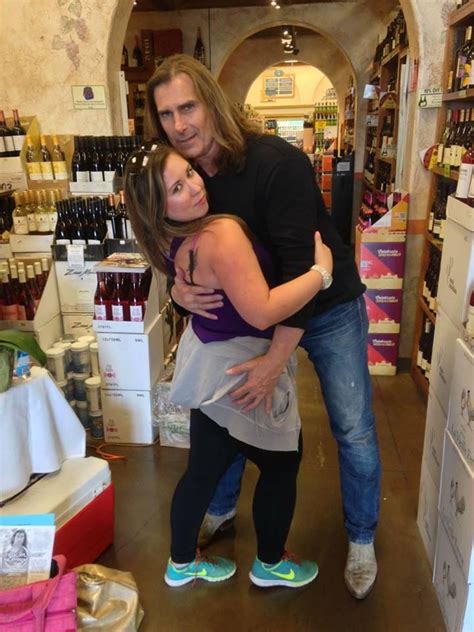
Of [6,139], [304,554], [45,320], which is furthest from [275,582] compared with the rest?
[6,139]

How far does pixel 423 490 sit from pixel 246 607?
31.2 inches

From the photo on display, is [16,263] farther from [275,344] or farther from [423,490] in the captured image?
[423,490]

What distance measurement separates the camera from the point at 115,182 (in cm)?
341

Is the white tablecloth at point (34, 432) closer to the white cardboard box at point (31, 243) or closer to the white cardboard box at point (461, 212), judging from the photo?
the white cardboard box at point (31, 243)

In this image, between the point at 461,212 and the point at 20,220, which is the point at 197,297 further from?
the point at 20,220

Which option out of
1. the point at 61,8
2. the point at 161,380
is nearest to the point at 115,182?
the point at 61,8

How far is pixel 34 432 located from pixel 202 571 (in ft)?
2.49

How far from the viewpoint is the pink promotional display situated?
51.1 inches

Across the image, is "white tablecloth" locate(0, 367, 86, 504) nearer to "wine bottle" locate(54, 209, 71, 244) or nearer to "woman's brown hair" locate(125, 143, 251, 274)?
"woman's brown hair" locate(125, 143, 251, 274)

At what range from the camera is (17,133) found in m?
3.50

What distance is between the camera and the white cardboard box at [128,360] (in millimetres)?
2629

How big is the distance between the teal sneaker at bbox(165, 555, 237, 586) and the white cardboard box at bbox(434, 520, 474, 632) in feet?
2.27

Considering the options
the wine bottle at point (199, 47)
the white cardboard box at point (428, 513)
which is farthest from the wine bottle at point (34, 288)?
the wine bottle at point (199, 47)

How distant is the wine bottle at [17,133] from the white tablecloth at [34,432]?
2.04 metres
